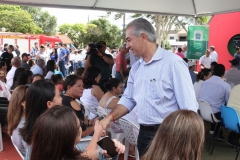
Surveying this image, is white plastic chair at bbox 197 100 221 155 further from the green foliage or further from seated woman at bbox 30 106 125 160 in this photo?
the green foliage

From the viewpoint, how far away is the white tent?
259 inches

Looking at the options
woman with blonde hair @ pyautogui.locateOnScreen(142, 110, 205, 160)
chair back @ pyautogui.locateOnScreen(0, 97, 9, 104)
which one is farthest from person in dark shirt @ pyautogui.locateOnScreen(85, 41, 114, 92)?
woman with blonde hair @ pyautogui.locateOnScreen(142, 110, 205, 160)

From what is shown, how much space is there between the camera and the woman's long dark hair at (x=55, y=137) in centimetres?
156

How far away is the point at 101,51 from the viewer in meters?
6.15

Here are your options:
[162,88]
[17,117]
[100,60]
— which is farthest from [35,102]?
[100,60]

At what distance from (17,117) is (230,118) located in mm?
2824

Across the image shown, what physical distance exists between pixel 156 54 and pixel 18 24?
40.0m

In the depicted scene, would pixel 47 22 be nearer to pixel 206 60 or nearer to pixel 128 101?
pixel 206 60

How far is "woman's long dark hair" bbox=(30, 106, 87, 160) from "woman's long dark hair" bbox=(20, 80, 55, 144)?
2.34ft

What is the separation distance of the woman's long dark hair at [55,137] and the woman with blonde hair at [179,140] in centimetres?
42

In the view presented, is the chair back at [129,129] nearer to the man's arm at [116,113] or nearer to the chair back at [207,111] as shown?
the man's arm at [116,113]

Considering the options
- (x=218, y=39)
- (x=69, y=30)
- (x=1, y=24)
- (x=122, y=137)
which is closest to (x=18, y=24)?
(x=1, y=24)

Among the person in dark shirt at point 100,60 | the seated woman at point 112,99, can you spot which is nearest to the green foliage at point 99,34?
the person in dark shirt at point 100,60

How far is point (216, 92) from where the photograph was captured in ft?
15.9
